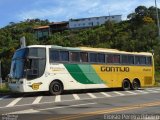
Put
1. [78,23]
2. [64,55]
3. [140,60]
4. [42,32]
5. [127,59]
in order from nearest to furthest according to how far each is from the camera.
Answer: [64,55] → [127,59] → [140,60] → [42,32] → [78,23]

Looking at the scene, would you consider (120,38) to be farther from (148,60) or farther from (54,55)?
(54,55)

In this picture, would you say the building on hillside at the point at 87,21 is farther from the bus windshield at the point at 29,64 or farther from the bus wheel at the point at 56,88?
the bus windshield at the point at 29,64

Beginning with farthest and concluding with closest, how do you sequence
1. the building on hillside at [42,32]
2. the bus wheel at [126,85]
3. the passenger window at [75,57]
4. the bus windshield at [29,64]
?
the building on hillside at [42,32], the bus wheel at [126,85], the passenger window at [75,57], the bus windshield at [29,64]

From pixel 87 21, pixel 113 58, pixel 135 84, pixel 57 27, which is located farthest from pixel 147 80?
pixel 87 21

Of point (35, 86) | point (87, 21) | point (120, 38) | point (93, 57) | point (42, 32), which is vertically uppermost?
point (87, 21)

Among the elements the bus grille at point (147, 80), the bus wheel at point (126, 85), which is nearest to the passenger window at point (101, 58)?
the bus wheel at point (126, 85)

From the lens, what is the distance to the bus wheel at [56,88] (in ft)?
79.4

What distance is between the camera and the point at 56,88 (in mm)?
24594

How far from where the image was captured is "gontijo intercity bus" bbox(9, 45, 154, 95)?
2341cm

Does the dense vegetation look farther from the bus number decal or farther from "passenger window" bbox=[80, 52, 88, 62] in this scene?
the bus number decal

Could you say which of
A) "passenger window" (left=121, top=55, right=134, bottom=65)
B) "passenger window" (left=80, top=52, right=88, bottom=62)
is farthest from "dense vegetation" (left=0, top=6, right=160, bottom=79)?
"passenger window" (left=80, top=52, right=88, bottom=62)

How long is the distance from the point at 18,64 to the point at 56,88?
2737 mm

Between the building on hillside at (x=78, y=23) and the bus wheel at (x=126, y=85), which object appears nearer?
the bus wheel at (x=126, y=85)

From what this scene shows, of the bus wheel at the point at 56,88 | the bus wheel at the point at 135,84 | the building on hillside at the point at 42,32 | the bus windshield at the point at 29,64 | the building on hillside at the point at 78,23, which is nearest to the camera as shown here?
the bus windshield at the point at 29,64
